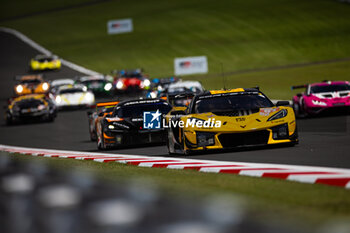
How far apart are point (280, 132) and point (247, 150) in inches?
28.1

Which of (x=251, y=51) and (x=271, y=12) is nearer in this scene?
(x=251, y=51)

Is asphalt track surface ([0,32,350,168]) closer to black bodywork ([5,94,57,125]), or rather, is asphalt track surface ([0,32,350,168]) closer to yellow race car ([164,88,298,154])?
yellow race car ([164,88,298,154])

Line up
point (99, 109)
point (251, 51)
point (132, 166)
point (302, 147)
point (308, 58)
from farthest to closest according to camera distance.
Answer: point (251, 51) < point (308, 58) < point (99, 109) < point (302, 147) < point (132, 166)

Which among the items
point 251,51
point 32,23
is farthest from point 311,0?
point 32,23

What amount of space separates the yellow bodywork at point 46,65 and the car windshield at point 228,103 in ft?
154

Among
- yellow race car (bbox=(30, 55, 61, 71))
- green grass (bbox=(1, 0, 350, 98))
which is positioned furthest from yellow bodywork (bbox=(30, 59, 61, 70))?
green grass (bbox=(1, 0, 350, 98))

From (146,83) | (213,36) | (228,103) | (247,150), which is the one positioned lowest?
(146,83)

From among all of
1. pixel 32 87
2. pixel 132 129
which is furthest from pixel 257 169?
pixel 32 87

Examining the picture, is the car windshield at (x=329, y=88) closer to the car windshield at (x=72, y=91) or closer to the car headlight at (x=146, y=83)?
the car windshield at (x=72, y=91)

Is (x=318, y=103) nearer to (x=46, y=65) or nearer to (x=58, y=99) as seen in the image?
(x=58, y=99)

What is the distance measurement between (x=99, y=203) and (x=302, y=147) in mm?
6663

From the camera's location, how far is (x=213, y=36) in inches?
2670

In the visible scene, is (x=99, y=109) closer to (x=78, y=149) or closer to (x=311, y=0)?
(x=78, y=149)

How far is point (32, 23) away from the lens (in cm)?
8138
